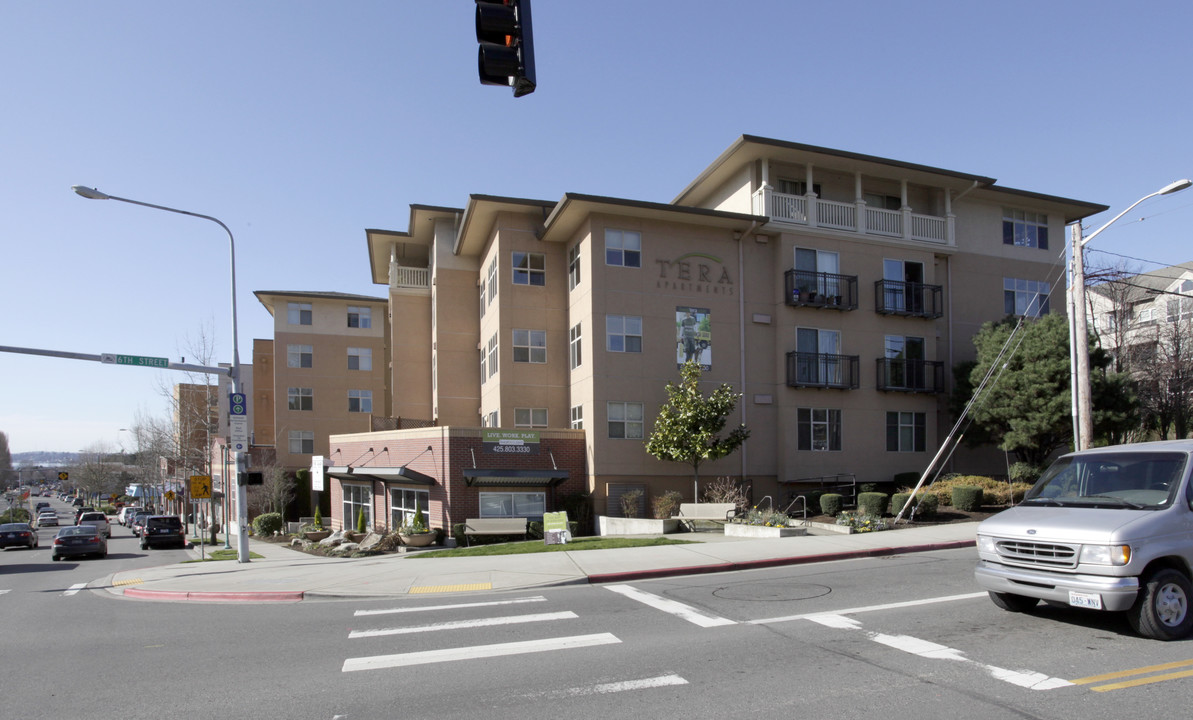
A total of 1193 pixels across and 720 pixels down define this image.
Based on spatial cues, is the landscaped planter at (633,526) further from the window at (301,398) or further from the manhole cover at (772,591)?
the window at (301,398)

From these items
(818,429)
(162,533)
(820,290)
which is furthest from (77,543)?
(820,290)

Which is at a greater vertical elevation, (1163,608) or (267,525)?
(1163,608)

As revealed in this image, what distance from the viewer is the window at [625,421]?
84.8 feet

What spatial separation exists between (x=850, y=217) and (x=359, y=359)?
32.4 m

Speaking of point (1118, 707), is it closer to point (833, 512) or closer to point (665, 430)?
point (833, 512)

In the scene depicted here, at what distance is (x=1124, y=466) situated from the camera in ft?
29.3

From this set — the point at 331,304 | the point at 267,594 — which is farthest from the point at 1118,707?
the point at 331,304

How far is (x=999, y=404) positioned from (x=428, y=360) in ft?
88.7

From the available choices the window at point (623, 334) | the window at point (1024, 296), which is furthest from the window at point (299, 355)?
the window at point (1024, 296)

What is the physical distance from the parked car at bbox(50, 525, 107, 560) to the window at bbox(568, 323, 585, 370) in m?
19.9

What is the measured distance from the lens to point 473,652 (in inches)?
326

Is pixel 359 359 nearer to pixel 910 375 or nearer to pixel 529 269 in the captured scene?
pixel 529 269

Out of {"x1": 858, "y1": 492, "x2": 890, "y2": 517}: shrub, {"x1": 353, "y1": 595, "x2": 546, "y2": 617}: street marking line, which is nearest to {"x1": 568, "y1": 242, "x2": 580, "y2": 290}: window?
{"x1": 858, "y1": 492, "x2": 890, "y2": 517}: shrub

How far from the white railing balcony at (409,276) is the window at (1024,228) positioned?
27.1 m
